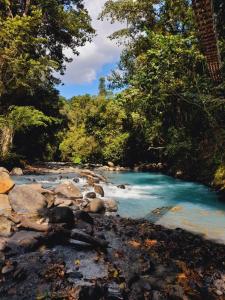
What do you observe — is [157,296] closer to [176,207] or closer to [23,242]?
[23,242]

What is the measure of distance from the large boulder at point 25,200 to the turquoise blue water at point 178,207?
9.72ft

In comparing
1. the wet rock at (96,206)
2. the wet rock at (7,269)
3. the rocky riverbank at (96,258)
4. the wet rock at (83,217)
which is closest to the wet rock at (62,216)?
the rocky riverbank at (96,258)

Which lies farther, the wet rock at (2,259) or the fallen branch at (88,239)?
the fallen branch at (88,239)

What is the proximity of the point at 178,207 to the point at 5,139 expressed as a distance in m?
14.6

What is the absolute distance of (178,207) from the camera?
42.5 feet

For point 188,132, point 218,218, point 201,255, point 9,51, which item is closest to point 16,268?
point 201,255

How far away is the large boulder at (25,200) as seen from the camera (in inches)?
391

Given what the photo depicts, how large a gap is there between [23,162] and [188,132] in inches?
533

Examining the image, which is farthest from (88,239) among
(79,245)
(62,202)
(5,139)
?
(5,139)

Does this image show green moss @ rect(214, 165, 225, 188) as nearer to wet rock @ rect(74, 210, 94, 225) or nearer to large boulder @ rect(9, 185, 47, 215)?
wet rock @ rect(74, 210, 94, 225)

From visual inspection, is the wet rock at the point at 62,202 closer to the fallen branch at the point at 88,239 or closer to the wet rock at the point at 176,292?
the fallen branch at the point at 88,239

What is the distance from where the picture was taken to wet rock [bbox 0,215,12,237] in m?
7.80

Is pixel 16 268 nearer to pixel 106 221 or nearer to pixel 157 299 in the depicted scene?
pixel 157 299

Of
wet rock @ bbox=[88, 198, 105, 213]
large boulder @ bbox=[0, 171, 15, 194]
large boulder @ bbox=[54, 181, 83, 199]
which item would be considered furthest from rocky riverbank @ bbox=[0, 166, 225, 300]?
large boulder @ bbox=[54, 181, 83, 199]
